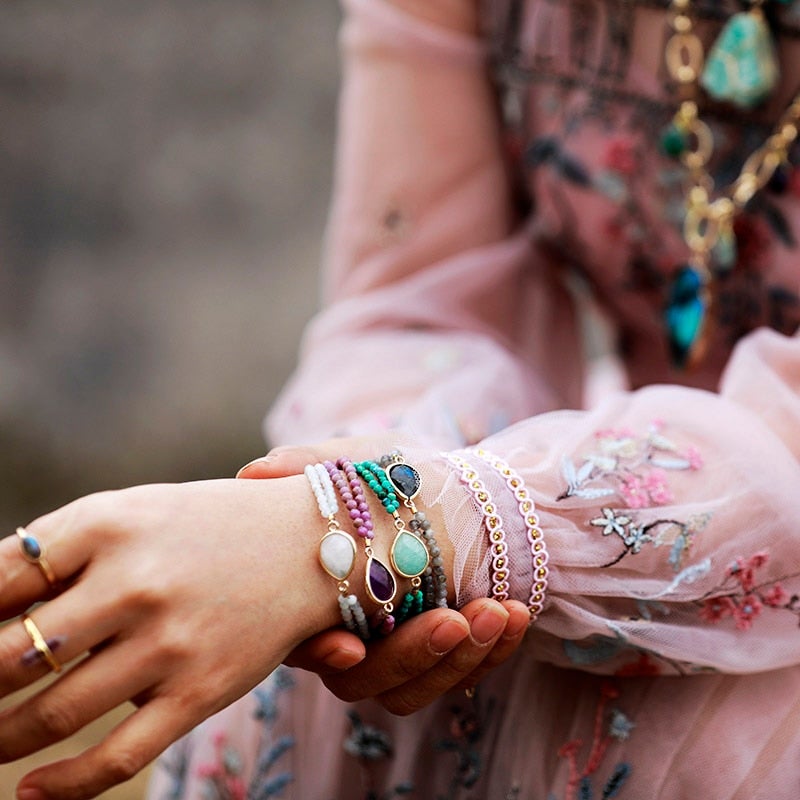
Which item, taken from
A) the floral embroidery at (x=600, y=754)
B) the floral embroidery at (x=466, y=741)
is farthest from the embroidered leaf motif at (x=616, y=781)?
the floral embroidery at (x=466, y=741)

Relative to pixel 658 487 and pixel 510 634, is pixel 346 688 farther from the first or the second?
pixel 658 487

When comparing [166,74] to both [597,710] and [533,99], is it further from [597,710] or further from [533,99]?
[597,710]

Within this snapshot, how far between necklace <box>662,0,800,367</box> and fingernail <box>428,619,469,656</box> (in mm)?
458

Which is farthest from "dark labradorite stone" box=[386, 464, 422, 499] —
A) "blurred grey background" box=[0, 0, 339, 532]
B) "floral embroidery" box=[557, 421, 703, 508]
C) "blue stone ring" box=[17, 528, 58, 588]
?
"blurred grey background" box=[0, 0, 339, 532]

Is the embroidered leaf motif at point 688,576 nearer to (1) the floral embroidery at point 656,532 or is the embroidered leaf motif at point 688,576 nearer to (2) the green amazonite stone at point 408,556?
(1) the floral embroidery at point 656,532

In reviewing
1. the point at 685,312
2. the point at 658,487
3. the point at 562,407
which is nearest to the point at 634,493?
the point at 658,487

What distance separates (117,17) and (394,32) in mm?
2229

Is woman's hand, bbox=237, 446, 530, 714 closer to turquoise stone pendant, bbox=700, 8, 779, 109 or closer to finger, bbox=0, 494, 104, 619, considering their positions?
finger, bbox=0, 494, 104, 619

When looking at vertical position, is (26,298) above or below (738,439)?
below

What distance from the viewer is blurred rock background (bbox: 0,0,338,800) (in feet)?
9.50

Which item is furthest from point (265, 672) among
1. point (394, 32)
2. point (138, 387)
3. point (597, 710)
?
point (138, 387)

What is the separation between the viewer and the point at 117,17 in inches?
118

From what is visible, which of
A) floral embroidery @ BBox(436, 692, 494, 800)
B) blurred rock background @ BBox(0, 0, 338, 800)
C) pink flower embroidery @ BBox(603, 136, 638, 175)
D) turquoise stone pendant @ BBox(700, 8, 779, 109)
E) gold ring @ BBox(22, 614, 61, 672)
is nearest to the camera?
gold ring @ BBox(22, 614, 61, 672)

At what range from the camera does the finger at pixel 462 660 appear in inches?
23.8
